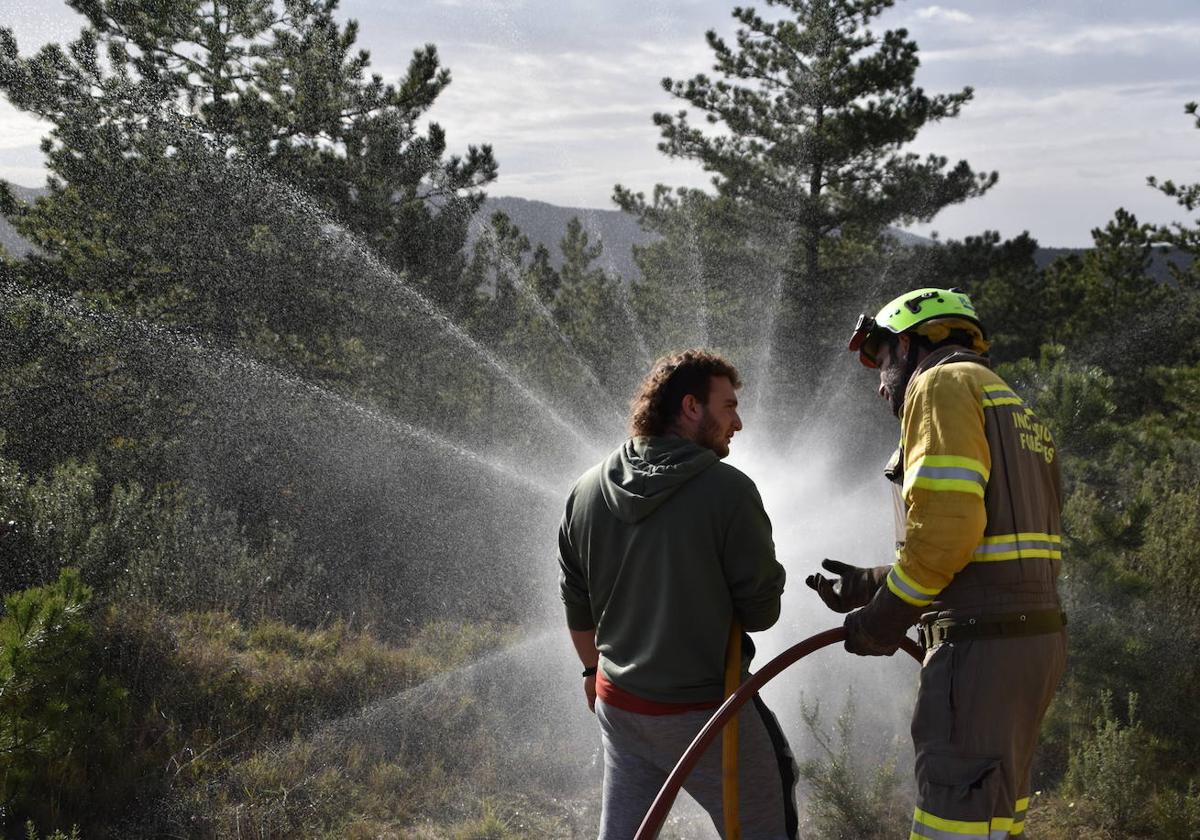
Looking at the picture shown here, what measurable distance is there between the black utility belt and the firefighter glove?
0.09 metres

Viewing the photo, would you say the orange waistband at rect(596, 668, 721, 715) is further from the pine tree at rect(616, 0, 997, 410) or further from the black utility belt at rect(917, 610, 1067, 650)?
the pine tree at rect(616, 0, 997, 410)

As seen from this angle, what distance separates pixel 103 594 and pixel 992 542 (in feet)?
19.0

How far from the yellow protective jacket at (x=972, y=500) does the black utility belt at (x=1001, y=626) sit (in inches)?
1.0

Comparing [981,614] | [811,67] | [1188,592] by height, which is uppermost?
[811,67]

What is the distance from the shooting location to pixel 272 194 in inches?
409

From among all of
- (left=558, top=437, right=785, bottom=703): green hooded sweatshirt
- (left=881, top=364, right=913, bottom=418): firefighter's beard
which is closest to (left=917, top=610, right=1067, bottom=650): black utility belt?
(left=558, top=437, right=785, bottom=703): green hooded sweatshirt

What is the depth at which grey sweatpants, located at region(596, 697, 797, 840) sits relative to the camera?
8.58 feet

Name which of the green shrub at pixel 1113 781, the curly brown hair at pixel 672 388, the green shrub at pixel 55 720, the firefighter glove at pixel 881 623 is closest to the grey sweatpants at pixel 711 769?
the firefighter glove at pixel 881 623

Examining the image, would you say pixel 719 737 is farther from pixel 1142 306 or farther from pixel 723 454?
pixel 1142 306

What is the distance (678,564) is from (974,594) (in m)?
0.81

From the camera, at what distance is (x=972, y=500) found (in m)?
2.42

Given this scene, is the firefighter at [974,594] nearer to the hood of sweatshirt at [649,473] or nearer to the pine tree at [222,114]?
the hood of sweatshirt at [649,473]

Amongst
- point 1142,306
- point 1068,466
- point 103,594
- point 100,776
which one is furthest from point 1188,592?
point 1142,306

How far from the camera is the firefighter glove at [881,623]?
259 centimetres
